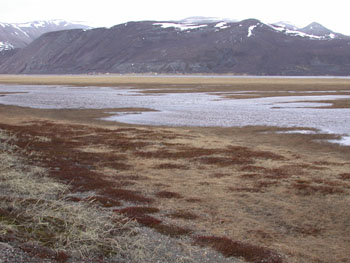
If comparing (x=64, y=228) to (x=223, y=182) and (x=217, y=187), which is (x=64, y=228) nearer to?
(x=217, y=187)

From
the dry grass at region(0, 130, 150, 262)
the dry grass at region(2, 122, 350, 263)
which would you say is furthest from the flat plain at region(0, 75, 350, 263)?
the dry grass at region(0, 130, 150, 262)

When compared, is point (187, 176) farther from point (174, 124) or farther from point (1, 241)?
point (174, 124)

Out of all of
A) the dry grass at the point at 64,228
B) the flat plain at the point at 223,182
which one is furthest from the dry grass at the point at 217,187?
the dry grass at the point at 64,228

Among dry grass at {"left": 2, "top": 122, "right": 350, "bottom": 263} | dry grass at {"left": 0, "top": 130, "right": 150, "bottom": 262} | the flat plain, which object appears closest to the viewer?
dry grass at {"left": 0, "top": 130, "right": 150, "bottom": 262}

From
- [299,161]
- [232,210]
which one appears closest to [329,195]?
[232,210]

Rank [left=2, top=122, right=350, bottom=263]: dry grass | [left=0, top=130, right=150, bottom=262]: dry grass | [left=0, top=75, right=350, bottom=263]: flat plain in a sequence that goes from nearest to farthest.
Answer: [left=0, top=130, right=150, bottom=262]: dry grass < [left=0, top=75, right=350, bottom=263]: flat plain < [left=2, top=122, right=350, bottom=263]: dry grass

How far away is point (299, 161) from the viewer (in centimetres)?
1806

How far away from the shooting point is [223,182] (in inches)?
584

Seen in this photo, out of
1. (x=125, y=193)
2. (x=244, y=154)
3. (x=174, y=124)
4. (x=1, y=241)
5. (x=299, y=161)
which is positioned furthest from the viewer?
(x=174, y=124)

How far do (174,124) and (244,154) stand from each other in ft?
38.7

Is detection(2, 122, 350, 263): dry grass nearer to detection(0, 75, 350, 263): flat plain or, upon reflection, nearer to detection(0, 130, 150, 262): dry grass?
detection(0, 75, 350, 263): flat plain

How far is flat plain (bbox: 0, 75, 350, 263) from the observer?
9.87 m

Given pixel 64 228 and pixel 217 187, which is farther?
pixel 217 187

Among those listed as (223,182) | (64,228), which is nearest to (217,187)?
(223,182)
